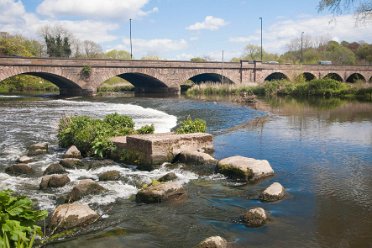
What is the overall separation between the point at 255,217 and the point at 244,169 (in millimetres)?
3216

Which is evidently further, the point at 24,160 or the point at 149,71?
the point at 149,71

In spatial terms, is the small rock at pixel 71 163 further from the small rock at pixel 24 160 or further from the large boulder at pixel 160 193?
the large boulder at pixel 160 193

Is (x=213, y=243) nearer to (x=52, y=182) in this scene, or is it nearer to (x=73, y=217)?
Result: (x=73, y=217)

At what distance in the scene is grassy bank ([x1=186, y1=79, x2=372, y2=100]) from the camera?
47.2 m

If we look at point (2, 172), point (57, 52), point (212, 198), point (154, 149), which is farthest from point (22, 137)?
point (57, 52)

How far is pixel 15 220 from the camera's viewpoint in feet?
14.9

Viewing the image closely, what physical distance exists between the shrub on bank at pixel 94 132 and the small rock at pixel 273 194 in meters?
6.49

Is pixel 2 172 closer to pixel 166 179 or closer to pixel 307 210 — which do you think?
pixel 166 179

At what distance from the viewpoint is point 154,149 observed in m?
12.6

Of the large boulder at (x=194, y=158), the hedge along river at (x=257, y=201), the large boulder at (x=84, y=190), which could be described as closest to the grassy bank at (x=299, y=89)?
the hedge along river at (x=257, y=201)

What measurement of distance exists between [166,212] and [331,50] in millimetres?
114816

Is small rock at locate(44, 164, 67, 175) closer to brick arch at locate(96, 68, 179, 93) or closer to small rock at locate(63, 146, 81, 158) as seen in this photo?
small rock at locate(63, 146, 81, 158)

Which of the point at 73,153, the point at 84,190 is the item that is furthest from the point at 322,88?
the point at 84,190

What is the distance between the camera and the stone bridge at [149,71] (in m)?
45.0
